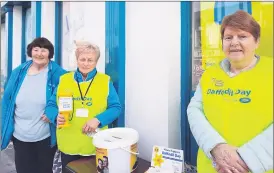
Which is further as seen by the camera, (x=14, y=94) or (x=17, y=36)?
(x=17, y=36)

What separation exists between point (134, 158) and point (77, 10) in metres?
2.07

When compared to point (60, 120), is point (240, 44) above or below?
above

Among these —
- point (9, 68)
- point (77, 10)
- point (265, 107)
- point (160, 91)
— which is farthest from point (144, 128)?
point (9, 68)

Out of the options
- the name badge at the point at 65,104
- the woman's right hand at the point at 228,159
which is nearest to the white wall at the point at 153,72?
the name badge at the point at 65,104

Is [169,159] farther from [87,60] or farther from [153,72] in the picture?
[87,60]

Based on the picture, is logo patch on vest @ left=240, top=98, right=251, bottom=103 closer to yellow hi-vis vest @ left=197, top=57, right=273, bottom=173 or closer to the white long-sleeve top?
yellow hi-vis vest @ left=197, top=57, right=273, bottom=173

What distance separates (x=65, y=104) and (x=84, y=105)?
13cm

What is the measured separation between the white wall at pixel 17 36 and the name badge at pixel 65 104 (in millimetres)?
4951

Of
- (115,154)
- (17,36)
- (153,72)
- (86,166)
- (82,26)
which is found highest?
(17,36)

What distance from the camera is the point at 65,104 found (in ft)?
6.26

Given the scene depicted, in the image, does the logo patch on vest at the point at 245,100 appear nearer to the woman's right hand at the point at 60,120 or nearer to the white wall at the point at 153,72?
the white wall at the point at 153,72

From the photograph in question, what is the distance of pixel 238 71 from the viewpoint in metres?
1.19

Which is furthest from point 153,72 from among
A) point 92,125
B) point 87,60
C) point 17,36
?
point 17,36

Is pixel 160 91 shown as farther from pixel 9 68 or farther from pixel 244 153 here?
pixel 9 68
